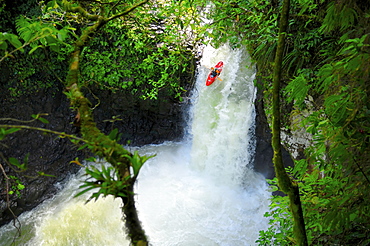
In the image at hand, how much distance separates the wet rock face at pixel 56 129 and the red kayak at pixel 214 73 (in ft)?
3.83

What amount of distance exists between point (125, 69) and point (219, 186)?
12.0 ft

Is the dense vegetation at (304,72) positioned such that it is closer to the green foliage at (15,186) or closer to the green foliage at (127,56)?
the green foliage at (127,56)

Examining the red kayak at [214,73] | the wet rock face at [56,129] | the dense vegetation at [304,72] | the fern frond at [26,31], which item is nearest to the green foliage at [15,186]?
the wet rock face at [56,129]

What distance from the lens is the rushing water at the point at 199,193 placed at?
540 centimetres

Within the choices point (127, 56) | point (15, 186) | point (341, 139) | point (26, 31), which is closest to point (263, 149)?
point (127, 56)

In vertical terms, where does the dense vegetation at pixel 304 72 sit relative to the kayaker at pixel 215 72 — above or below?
below

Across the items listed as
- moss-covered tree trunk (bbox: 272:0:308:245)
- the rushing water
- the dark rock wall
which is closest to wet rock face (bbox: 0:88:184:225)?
the dark rock wall

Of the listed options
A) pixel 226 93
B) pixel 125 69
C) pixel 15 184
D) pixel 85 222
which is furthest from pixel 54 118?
pixel 226 93

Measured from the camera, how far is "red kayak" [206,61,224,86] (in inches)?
255

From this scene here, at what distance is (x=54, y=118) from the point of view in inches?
254

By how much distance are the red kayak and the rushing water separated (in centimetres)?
15

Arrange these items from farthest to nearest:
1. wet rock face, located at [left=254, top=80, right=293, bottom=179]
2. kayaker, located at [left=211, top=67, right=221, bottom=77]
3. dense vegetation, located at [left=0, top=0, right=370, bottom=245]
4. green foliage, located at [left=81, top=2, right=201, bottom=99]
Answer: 1. kayaker, located at [left=211, top=67, right=221, bottom=77]
2. wet rock face, located at [left=254, top=80, right=293, bottom=179]
3. green foliage, located at [left=81, top=2, right=201, bottom=99]
4. dense vegetation, located at [left=0, top=0, right=370, bottom=245]

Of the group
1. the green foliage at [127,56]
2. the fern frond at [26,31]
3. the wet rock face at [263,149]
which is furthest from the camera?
the wet rock face at [263,149]

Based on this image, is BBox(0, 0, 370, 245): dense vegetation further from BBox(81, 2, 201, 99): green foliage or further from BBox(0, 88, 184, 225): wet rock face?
BBox(0, 88, 184, 225): wet rock face
